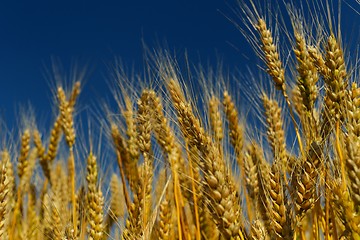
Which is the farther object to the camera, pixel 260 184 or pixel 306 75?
pixel 260 184

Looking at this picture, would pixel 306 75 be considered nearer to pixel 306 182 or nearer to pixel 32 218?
pixel 306 182

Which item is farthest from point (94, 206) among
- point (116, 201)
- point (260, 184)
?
point (116, 201)

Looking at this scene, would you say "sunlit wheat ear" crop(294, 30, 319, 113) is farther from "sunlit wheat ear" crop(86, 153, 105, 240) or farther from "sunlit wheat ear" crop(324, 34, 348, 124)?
"sunlit wheat ear" crop(86, 153, 105, 240)

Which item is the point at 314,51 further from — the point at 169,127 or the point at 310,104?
the point at 169,127

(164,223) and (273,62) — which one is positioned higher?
(273,62)

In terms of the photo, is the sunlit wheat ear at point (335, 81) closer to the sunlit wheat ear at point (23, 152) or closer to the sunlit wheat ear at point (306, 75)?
the sunlit wheat ear at point (306, 75)

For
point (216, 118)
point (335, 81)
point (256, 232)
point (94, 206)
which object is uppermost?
point (216, 118)

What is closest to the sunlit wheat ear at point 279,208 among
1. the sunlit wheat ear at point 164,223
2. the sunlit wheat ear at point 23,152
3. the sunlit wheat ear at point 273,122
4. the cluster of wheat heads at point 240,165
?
the cluster of wheat heads at point 240,165

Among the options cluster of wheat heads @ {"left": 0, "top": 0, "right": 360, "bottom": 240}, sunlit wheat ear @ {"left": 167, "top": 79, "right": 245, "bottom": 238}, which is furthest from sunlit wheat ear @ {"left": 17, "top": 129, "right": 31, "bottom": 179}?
sunlit wheat ear @ {"left": 167, "top": 79, "right": 245, "bottom": 238}

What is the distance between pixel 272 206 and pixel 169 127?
138cm

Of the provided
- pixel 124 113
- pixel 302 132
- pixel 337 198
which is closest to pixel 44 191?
pixel 124 113

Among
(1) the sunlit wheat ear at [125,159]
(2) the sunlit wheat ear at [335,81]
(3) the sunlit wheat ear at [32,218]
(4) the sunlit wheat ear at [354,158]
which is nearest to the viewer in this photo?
(4) the sunlit wheat ear at [354,158]

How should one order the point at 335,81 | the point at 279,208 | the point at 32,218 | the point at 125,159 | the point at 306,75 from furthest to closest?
1. the point at 32,218
2. the point at 125,159
3. the point at 306,75
4. the point at 335,81
5. the point at 279,208

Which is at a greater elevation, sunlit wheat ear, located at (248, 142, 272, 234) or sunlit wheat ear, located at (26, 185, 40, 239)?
sunlit wheat ear, located at (26, 185, 40, 239)
